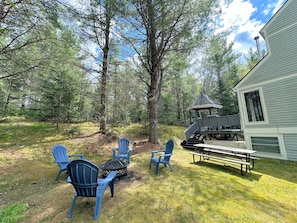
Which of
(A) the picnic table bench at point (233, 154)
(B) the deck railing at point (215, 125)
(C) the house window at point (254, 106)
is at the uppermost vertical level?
(C) the house window at point (254, 106)

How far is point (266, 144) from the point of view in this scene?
6723 mm

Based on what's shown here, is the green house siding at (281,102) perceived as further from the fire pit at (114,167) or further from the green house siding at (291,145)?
the fire pit at (114,167)

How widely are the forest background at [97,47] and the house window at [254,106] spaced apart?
321cm

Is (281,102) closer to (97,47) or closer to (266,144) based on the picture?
(266,144)

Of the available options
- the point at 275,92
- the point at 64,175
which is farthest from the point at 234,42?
the point at 64,175

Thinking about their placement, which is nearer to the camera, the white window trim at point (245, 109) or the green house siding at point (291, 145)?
the green house siding at point (291, 145)

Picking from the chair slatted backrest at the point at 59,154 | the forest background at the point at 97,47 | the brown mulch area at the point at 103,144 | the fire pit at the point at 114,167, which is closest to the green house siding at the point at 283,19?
the forest background at the point at 97,47

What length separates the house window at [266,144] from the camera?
6.38 m

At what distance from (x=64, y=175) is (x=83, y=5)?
7151 millimetres

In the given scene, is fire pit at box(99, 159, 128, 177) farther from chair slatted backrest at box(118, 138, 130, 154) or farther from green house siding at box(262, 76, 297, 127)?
green house siding at box(262, 76, 297, 127)

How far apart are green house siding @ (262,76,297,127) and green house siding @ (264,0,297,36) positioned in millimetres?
2579

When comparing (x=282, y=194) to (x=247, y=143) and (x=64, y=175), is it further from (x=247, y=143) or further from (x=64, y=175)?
(x=64, y=175)

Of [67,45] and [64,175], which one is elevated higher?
[67,45]

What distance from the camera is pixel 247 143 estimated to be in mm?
7418
